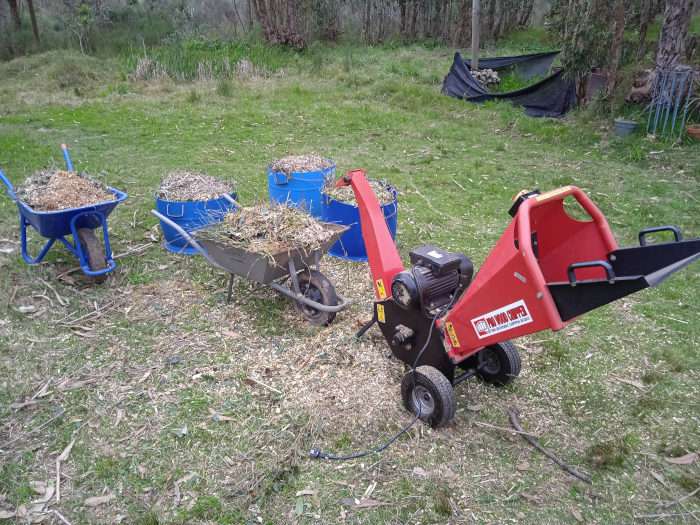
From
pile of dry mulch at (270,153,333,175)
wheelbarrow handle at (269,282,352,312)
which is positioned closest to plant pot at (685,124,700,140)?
pile of dry mulch at (270,153,333,175)

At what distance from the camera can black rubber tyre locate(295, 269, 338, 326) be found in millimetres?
4035

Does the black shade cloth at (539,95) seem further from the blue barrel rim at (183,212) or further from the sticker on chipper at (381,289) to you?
the sticker on chipper at (381,289)

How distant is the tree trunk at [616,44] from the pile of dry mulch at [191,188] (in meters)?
7.34

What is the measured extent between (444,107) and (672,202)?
5.49 metres

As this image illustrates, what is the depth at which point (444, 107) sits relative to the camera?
10.8 meters

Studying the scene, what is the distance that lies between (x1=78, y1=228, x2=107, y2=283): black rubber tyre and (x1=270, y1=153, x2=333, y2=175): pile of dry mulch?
5.99 ft

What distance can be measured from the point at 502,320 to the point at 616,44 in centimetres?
844

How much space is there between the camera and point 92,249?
442 centimetres

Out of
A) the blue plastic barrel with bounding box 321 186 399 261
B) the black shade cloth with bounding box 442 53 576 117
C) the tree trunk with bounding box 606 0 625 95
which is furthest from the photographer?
the black shade cloth with bounding box 442 53 576 117

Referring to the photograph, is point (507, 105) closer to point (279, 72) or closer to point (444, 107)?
point (444, 107)

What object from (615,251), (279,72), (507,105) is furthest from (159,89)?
(615,251)

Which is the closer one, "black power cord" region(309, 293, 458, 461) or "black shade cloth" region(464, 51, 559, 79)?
"black power cord" region(309, 293, 458, 461)

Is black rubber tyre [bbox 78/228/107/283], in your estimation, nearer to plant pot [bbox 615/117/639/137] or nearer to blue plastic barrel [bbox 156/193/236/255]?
blue plastic barrel [bbox 156/193/236/255]

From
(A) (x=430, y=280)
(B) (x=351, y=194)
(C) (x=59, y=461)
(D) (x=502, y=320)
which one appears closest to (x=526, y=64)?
(B) (x=351, y=194)
